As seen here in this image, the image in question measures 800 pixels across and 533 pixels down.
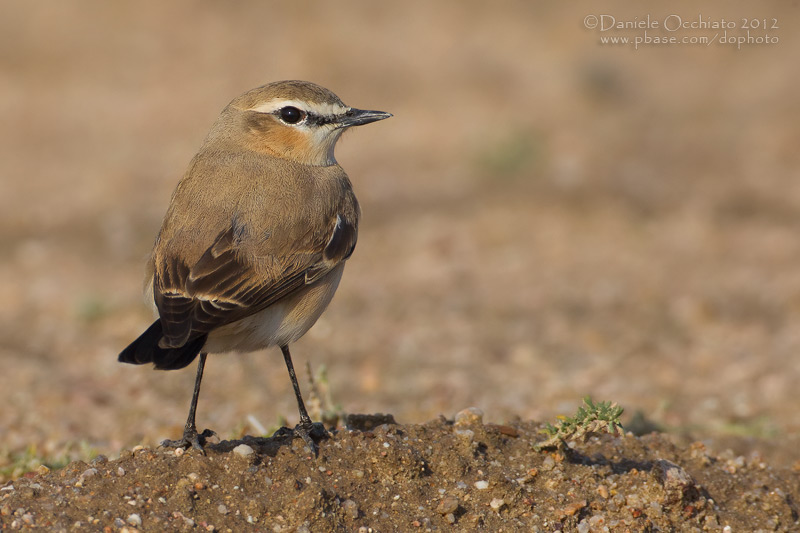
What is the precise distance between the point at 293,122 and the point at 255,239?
1.13 metres

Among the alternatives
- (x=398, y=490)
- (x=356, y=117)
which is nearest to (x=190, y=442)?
(x=398, y=490)

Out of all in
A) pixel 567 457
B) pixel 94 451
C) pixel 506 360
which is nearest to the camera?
pixel 567 457

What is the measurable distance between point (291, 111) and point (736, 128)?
10.7 m

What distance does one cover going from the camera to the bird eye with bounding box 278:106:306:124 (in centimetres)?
607

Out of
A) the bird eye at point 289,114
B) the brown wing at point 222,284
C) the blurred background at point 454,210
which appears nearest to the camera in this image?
the brown wing at point 222,284

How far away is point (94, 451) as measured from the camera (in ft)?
19.5

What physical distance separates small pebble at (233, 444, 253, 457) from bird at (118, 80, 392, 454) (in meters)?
0.19

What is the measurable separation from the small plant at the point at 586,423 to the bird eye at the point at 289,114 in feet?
7.84

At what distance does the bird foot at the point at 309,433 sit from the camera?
484 cm

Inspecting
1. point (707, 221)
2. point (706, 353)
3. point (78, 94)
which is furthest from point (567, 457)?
point (78, 94)

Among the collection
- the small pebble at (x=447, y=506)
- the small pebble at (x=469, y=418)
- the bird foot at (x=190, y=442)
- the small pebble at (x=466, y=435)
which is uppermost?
the small pebble at (x=469, y=418)

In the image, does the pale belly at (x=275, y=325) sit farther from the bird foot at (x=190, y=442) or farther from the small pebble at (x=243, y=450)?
the small pebble at (x=243, y=450)

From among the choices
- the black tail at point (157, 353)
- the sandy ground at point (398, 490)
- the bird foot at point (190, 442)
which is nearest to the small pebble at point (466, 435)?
the sandy ground at point (398, 490)

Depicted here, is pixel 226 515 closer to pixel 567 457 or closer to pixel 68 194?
pixel 567 457
